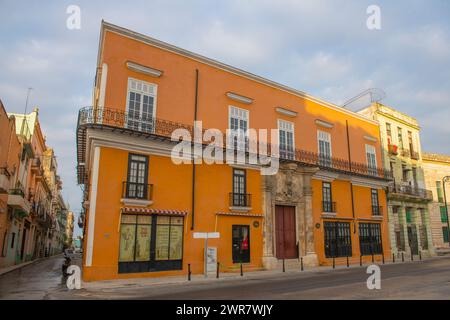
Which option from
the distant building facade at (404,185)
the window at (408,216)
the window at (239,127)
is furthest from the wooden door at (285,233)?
the window at (408,216)

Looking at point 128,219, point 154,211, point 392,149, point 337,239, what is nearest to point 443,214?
point 392,149

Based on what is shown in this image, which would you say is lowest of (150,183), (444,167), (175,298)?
(175,298)

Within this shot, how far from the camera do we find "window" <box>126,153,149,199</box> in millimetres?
16906

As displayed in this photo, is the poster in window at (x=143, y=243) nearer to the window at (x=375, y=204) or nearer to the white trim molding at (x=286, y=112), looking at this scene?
the white trim molding at (x=286, y=112)

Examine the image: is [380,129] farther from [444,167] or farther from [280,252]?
[280,252]

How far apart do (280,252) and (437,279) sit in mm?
9849

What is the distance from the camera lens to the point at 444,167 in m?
38.4

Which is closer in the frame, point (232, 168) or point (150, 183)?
point (150, 183)

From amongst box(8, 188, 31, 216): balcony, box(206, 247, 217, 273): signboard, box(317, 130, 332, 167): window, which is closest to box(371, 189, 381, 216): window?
box(317, 130, 332, 167): window

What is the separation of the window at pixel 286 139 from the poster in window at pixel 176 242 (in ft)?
29.7

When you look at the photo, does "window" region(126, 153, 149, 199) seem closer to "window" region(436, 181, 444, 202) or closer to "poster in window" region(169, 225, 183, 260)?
"poster in window" region(169, 225, 183, 260)

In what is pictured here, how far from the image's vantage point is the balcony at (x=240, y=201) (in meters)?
20.1
